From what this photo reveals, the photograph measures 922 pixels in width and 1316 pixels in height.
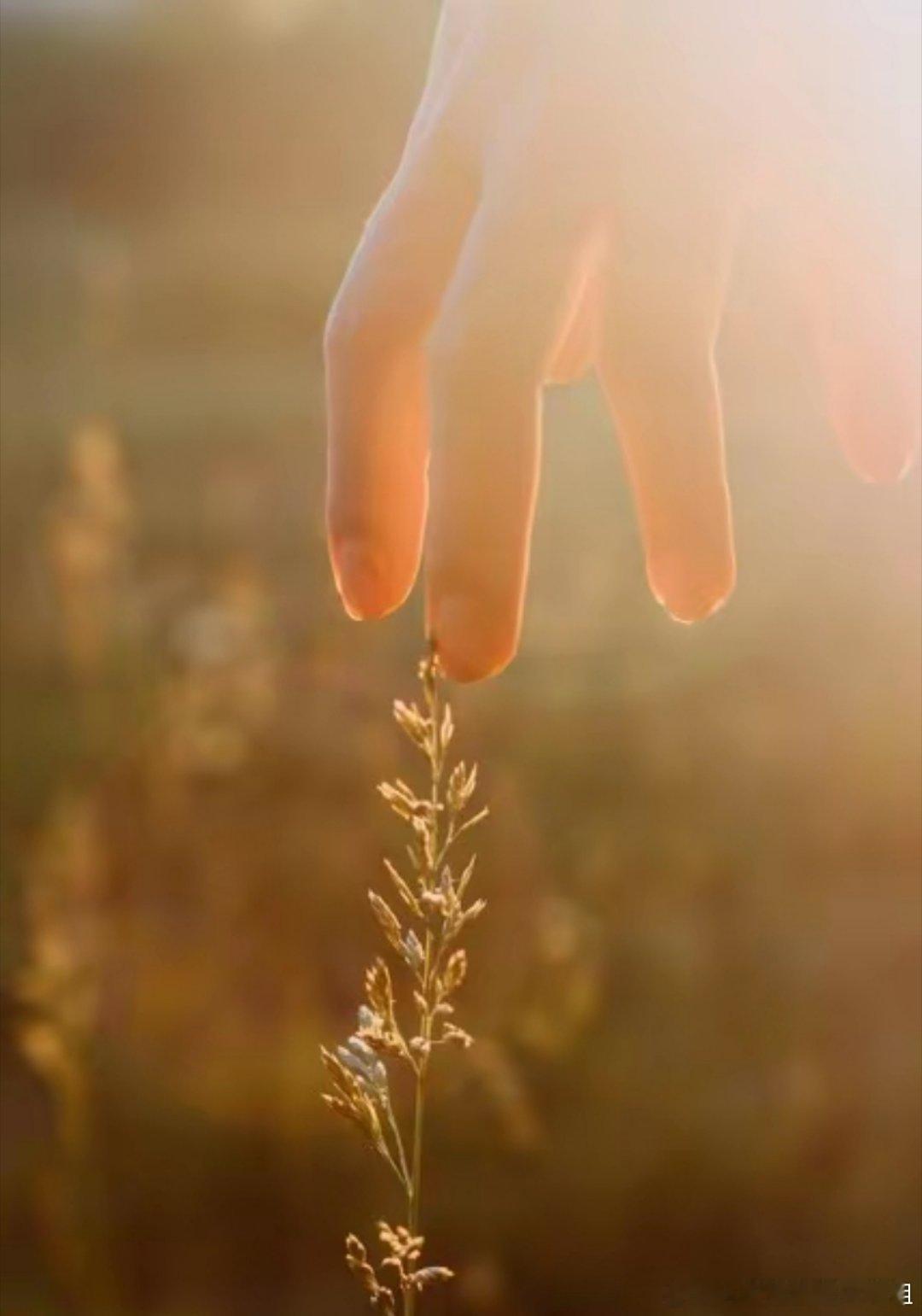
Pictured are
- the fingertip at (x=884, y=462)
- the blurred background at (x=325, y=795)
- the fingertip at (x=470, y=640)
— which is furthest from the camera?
the blurred background at (x=325, y=795)

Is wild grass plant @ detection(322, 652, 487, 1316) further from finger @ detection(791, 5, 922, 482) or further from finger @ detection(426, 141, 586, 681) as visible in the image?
finger @ detection(791, 5, 922, 482)

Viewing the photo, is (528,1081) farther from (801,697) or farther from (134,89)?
(134,89)

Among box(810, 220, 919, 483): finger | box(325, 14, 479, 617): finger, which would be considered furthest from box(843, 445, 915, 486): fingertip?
box(325, 14, 479, 617): finger

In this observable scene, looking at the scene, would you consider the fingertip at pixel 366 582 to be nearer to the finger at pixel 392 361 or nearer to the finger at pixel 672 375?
the finger at pixel 392 361

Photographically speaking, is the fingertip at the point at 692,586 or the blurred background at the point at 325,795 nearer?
the fingertip at the point at 692,586

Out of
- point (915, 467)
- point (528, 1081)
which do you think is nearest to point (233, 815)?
point (528, 1081)

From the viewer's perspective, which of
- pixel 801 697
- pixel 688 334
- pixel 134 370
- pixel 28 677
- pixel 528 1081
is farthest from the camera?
pixel 134 370

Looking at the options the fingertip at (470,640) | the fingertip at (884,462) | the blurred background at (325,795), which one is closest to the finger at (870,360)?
the fingertip at (884,462)

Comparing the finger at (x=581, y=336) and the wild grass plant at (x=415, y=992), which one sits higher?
the finger at (x=581, y=336)

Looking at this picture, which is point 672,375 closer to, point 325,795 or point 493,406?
point 493,406
